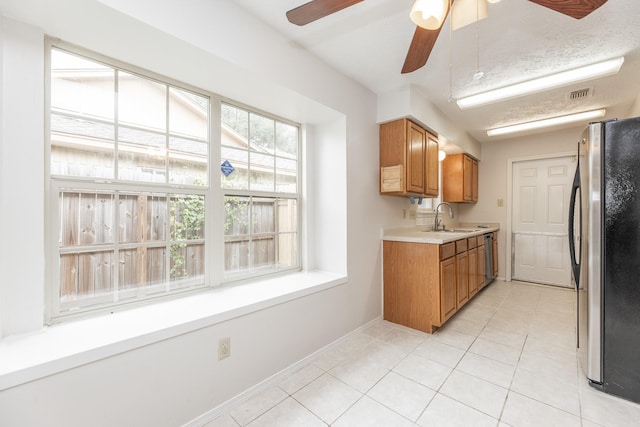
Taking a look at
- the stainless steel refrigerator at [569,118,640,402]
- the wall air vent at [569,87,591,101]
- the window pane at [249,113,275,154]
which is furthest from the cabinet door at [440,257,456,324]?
the wall air vent at [569,87,591,101]

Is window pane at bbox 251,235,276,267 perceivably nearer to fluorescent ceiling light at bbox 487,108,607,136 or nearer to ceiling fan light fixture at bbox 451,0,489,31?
ceiling fan light fixture at bbox 451,0,489,31

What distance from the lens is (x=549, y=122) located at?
11.5ft

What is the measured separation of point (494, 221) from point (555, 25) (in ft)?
11.6

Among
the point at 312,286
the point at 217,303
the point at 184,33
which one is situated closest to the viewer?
the point at 184,33

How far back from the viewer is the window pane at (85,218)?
4.56 ft

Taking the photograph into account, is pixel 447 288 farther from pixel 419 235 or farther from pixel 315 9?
pixel 315 9

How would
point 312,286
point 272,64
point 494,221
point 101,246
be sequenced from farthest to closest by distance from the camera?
point 494,221, point 312,286, point 272,64, point 101,246

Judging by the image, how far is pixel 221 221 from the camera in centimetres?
196

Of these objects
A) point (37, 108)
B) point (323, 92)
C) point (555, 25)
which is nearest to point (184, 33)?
point (37, 108)

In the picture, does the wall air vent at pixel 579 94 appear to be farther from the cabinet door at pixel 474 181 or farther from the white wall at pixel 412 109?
the cabinet door at pixel 474 181

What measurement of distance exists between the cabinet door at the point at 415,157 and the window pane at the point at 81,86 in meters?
2.41

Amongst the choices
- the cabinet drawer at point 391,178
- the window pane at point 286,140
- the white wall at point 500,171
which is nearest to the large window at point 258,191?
the window pane at point 286,140

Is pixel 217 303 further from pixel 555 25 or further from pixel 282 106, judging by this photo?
pixel 555 25

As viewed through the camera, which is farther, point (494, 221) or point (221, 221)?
point (494, 221)
